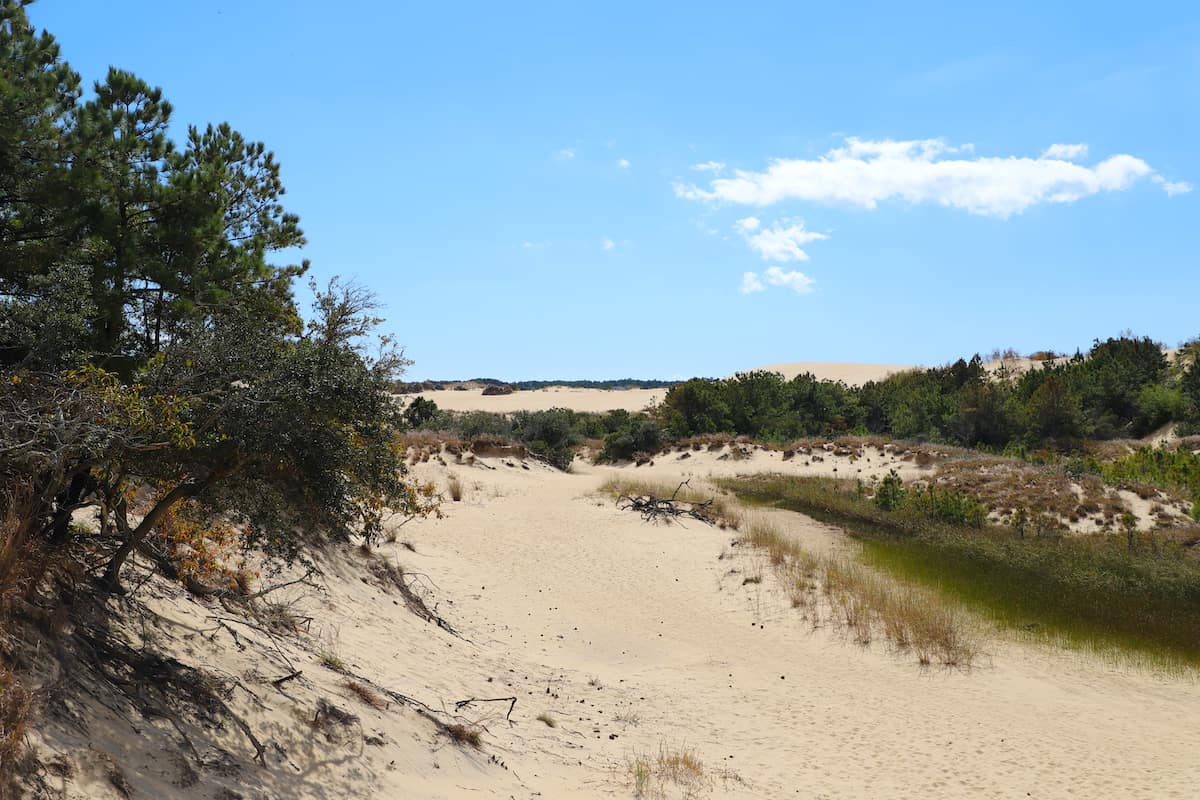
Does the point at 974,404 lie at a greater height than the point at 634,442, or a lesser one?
greater

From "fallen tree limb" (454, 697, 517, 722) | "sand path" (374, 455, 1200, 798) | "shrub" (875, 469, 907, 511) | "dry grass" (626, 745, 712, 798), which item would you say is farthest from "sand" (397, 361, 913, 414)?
"dry grass" (626, 745, 712, 798)

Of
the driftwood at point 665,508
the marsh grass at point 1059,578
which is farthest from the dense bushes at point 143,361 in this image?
the driftwood at point 665,508

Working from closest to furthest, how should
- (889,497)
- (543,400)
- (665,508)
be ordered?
(665,508) < (889,497) < (543,400)

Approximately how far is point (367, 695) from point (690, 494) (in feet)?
67.7

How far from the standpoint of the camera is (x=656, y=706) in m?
10.2

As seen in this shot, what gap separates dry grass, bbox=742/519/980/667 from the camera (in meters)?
12.4

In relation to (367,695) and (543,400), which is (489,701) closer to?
(367,695)

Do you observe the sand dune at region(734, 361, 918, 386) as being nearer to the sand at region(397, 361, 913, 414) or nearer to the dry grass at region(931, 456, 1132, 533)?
the sand at region(397, 361, 913, 414)

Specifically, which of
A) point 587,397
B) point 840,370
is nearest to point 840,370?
point 840,370

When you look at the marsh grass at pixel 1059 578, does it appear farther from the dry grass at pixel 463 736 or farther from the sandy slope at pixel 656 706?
the dry grass at pixel 463 736

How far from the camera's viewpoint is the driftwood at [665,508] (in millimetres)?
22422

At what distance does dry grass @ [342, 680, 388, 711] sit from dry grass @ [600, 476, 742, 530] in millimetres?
15266

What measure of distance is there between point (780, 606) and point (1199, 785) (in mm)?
7159

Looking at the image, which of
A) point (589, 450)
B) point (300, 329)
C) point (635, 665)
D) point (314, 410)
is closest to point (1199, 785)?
point (635, 665)
